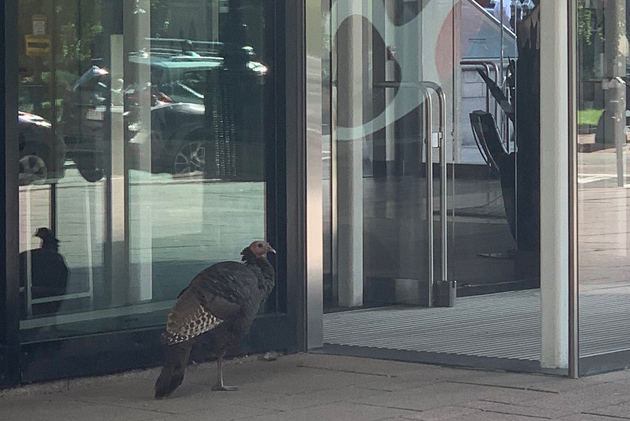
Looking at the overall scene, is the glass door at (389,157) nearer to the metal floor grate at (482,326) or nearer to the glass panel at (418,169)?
the glass panel at (418,169)

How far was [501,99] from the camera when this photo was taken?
1030cm

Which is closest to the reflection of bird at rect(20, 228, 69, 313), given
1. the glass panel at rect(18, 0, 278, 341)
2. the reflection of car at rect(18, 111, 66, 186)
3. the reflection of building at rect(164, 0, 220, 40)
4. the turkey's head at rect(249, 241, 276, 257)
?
the glass panel at rect(18, 0, 278, 341)

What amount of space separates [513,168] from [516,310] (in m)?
1.50

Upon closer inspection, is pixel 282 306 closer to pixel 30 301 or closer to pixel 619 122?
pixel 30 301

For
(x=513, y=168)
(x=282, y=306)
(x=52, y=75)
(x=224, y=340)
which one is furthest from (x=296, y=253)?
(x=513, y=168)

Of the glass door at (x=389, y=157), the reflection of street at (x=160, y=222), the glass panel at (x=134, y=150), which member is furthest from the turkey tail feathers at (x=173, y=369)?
the glass door at (x=389, y=157)

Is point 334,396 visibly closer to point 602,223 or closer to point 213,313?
point 213,313

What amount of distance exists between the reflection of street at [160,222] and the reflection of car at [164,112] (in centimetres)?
10

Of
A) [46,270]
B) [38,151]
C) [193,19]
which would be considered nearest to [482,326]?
[193,19]

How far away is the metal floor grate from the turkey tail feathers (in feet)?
6.26

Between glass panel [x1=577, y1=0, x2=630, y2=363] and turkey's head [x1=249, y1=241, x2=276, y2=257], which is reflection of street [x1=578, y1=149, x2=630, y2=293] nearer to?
glass panel [x1=577, y1=0, x2=630, y2=363]

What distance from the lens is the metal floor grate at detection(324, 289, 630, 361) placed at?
7172mm

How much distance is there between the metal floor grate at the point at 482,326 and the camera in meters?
7.17

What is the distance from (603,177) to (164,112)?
2.44 meters
